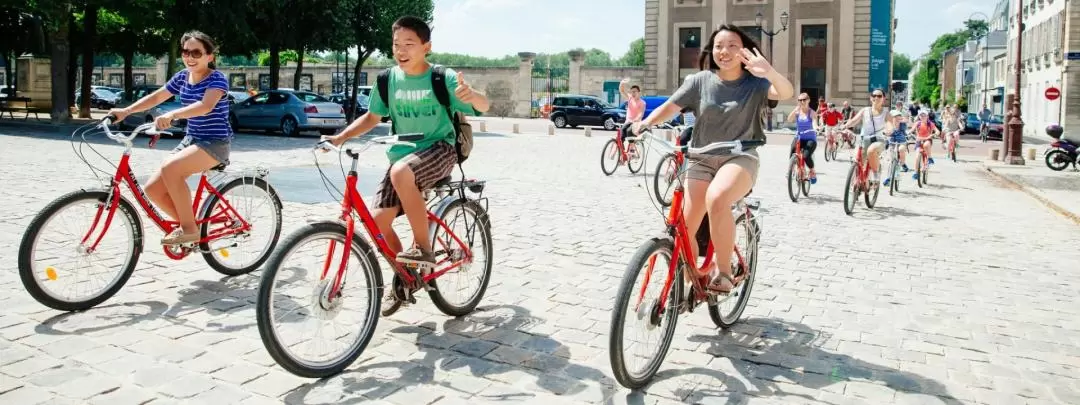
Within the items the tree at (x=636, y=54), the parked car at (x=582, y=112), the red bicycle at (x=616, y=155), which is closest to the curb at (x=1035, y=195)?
the red bicycle at (x=616, y=155)

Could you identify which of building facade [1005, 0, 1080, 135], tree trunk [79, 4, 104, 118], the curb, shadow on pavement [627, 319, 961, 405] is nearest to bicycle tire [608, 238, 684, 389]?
shadow on pavement [627, 319, 961, 405]

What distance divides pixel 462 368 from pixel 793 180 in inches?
338

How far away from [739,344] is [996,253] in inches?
179

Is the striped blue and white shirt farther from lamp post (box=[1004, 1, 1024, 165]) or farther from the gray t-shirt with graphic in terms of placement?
lamp post (box=[1004, 1, 1024, 165])

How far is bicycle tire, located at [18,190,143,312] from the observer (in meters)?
4.74

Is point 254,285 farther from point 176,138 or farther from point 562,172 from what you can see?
point 176,138

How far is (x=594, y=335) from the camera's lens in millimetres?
4840

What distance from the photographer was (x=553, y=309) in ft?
17.7

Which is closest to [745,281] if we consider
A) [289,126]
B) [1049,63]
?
[289,126]

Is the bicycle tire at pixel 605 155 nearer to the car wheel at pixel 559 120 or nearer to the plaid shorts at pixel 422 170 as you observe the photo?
the plaid shorts at pixel 422 170

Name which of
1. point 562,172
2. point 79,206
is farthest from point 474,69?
point 79,206

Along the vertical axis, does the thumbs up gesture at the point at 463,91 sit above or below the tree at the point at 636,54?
below

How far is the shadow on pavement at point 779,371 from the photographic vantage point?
3965 millimetres

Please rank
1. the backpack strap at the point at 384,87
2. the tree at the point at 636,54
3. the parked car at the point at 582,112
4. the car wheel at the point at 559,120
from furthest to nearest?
the tree at the point at 636,54 → the car wheel at the point at 559,120 → the parked car at the point at 582,112 → the backpack strap at the point at 384,87
